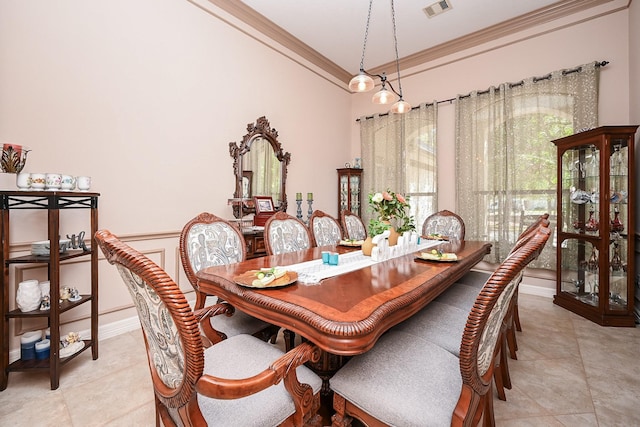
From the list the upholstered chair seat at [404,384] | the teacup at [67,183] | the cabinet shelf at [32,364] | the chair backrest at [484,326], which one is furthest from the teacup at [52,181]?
the chair backrest at [484,326]

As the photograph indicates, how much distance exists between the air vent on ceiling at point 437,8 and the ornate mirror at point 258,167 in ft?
7.24

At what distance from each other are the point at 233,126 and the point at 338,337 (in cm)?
287

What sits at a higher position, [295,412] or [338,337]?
[338,337]

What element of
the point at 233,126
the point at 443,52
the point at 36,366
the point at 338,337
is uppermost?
the point at 443,52

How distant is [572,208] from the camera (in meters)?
2.95

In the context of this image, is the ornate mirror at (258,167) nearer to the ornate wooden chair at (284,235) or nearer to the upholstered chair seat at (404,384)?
the ornate wooden chair at (284,235)

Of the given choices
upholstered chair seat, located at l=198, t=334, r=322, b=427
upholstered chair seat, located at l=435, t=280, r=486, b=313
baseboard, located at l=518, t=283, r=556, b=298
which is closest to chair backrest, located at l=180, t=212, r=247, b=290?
upholstered chair seat, located at l=198, t=334, r=322, b=427

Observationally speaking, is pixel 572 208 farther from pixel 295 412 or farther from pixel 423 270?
pixel 295 412

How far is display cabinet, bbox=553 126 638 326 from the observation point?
99.3 inches

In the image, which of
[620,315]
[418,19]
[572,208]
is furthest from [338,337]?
[418,19]

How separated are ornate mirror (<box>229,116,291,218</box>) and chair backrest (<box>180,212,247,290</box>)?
1.27m

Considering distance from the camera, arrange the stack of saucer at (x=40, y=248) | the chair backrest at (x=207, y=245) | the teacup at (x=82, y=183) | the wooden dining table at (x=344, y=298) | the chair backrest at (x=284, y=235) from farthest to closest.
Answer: the chair backrest at (x=284, y=235) → the teacup at (x=82, y=183) → the stack of saucer at (x=40, y=248) → the chair backrest at (x=207, y=245) → the wooden dining table at (x=344, y=298)

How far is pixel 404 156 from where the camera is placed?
430 centimetres

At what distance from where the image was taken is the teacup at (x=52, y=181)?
1.71 meters
